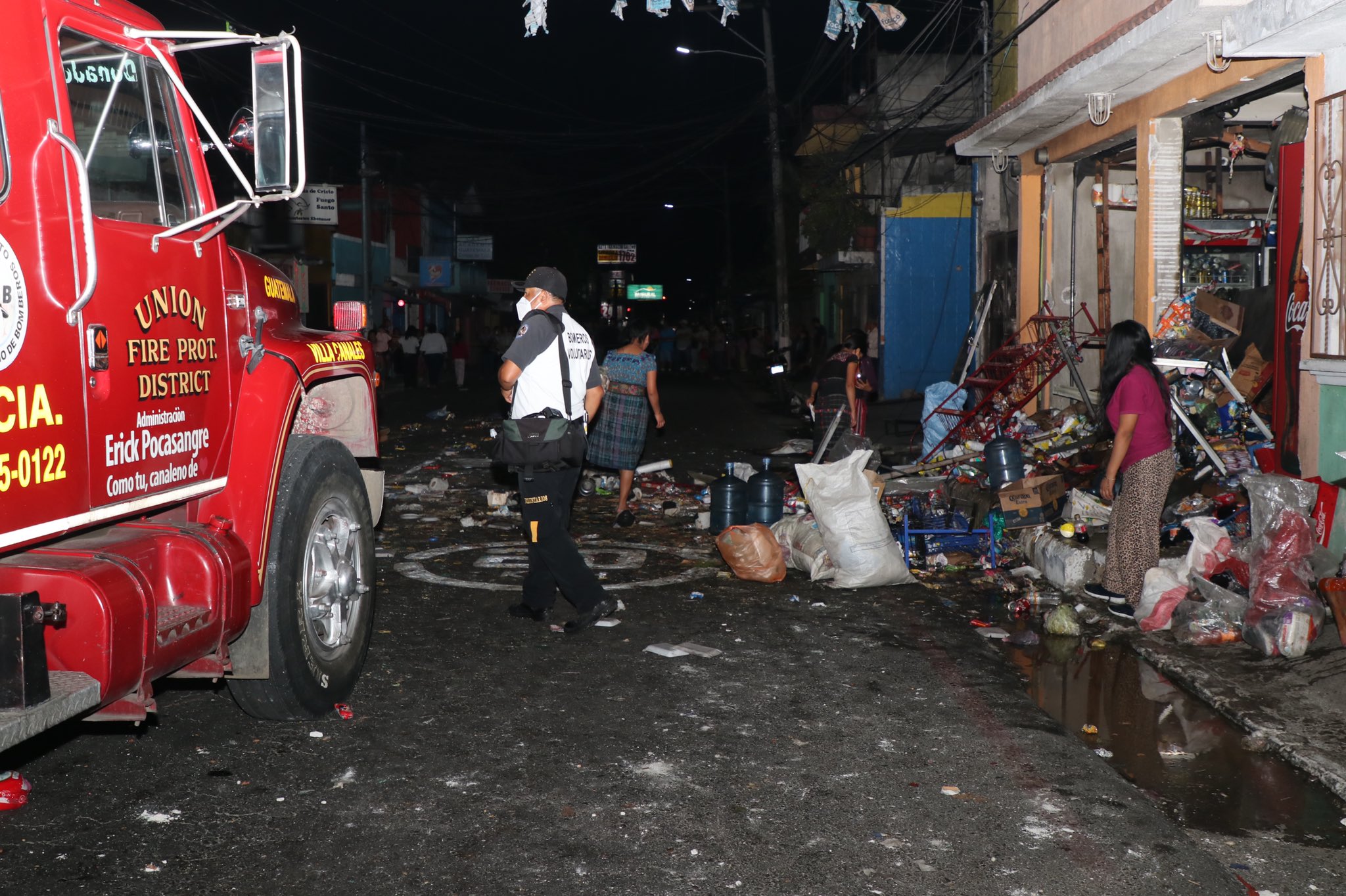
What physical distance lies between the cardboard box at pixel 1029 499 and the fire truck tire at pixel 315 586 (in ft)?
16.7

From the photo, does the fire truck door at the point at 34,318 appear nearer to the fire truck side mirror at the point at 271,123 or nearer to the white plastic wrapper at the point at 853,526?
the fire truck side mirror at the point at 271,123

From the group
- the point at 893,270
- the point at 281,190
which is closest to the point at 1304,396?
the point at 281,190

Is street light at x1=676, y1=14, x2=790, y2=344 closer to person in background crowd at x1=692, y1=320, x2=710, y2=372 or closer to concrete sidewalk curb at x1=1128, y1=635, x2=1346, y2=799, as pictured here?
person in background crowd at x1=692, y1=320, x2=710, y2=372

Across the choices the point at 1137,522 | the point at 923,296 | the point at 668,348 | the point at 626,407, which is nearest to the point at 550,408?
the point at 1137,522

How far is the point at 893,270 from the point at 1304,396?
1668 cm

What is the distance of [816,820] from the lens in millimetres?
3857

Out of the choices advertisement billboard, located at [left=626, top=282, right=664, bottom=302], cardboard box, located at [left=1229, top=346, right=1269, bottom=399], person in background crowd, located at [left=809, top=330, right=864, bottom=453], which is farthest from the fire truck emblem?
advertisement billboard, located at [left=626, top=282, right=664, bottom=302]

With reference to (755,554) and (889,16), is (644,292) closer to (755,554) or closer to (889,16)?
(889,16)

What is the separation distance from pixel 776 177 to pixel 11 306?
2798 centimetres

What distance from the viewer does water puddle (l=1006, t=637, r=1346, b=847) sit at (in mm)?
4039

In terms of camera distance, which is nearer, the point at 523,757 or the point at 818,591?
the point at 523,757

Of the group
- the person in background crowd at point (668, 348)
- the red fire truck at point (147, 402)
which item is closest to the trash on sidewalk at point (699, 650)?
the red fire truck at point (147, 402)

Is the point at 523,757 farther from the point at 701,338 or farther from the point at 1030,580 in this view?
the point at 701,338

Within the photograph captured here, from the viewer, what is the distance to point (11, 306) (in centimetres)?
285
